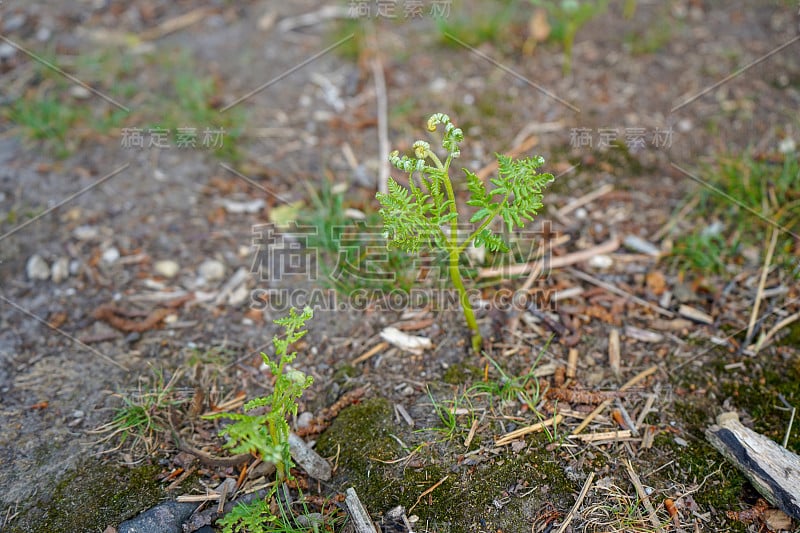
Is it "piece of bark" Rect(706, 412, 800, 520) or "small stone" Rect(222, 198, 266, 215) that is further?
"small stone" Rect(222, 198, 266, 215)

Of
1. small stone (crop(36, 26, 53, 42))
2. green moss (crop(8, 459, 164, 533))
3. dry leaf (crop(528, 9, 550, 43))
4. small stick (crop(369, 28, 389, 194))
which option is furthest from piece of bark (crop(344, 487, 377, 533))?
small stone (crop(36, 26, 53, 42))

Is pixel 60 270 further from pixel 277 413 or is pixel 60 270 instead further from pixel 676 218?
pixel 676 218

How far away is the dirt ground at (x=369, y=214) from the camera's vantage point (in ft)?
7.25

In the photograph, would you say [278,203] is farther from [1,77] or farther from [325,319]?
[1,77]

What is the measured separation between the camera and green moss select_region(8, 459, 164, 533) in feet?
6.77

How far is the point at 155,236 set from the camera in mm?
3178

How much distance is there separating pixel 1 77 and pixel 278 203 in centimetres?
232

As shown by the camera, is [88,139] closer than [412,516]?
No

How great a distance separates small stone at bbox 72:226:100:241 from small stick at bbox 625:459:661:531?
2.76 meters

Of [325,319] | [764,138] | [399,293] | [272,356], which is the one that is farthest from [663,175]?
[272,356]

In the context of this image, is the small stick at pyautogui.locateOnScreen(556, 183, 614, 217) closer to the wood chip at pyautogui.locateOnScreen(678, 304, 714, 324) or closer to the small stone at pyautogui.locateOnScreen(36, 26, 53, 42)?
the wood chip at pyautogui.locateOnScreen(678, 304, 714, 324)

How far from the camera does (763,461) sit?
2.06m

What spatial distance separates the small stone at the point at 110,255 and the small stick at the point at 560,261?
1.85 metres

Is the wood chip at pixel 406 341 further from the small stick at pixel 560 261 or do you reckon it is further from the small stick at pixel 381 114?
the small stick at pixel 381 114
